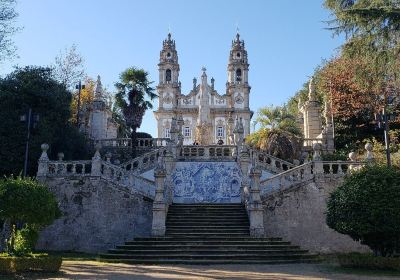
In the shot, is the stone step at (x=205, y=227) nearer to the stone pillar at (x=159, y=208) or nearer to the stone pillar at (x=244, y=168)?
the stone pillar at (x=159, y=208)

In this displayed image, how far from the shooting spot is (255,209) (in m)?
19.0

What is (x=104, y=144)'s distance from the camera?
1196 inches

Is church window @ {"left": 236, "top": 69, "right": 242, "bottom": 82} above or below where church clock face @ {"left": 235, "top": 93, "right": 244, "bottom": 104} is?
above

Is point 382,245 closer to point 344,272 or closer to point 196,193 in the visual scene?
point 344,272

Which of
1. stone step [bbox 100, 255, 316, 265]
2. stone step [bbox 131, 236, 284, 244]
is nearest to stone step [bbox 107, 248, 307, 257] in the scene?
stone step [bbox 100, 255, 316, 265]

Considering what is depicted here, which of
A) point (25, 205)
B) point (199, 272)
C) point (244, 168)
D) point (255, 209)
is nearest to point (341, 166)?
point (244, 168)

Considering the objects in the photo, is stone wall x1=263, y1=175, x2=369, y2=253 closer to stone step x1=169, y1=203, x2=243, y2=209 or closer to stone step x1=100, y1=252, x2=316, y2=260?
stone step x1=169, y1=203, x2=243, y2=209

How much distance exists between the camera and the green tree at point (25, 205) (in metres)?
14.0

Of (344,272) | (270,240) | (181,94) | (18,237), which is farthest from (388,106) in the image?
(181,94)

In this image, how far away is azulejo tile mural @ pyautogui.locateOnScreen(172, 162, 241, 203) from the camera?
2283 centimetres

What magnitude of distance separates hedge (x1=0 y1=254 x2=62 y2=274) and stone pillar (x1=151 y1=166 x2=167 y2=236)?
18.3 ft

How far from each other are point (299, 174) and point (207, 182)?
4951mm

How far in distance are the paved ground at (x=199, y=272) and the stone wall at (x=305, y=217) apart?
5.45 metres

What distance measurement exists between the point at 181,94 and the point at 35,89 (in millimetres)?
44343
